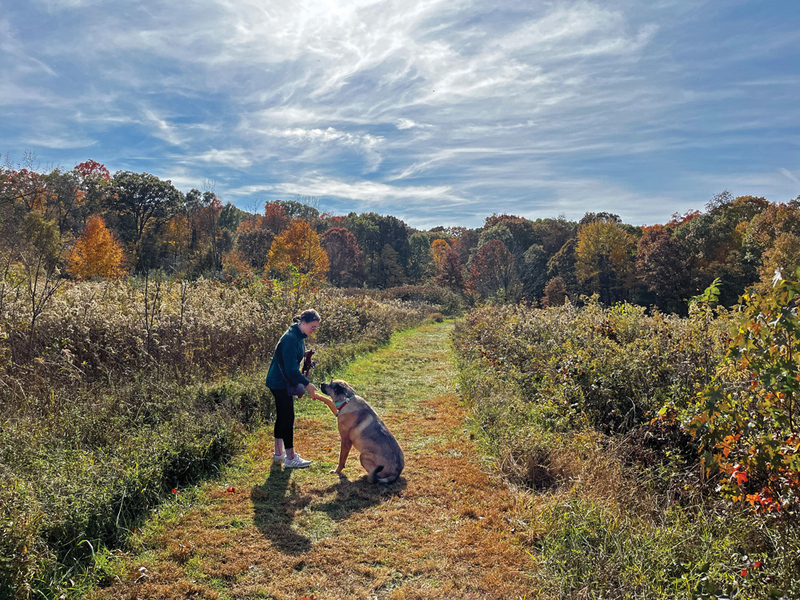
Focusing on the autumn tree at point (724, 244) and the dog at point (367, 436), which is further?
the autumn tree at point (724, 244)

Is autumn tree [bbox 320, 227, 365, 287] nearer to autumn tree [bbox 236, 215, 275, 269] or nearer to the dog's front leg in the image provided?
autumn tree [bbox 236, 215, 275, 269]

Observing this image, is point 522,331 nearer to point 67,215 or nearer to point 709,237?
point 709,237

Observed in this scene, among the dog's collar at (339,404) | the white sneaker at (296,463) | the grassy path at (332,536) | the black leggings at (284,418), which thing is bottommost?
the grassy path at (332,536)

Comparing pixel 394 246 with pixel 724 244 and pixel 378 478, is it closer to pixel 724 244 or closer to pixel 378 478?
pixel 724 244

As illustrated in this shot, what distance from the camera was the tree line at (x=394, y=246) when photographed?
31.7 meters

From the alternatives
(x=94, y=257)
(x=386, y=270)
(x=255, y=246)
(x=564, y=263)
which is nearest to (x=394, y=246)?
(x=386, y=270)

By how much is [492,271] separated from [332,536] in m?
38.5

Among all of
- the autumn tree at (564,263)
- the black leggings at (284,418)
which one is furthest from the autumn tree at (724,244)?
the black leggings at (284,418)

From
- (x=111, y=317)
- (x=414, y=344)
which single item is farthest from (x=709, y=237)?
(x=111, y=317)

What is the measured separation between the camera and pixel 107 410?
5512 mm

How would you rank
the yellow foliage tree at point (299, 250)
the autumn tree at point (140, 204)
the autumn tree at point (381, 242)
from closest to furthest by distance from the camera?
the yellow foliage tree at point (299, 250) < the autumn tree at point (140, 204) < the autumn tree at point (381, 242)

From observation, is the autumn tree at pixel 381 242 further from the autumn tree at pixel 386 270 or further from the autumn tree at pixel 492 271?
the autumn tree at pixel 492 271

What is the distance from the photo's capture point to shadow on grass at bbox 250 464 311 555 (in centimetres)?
406

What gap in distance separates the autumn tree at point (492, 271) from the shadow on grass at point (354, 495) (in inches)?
1386
